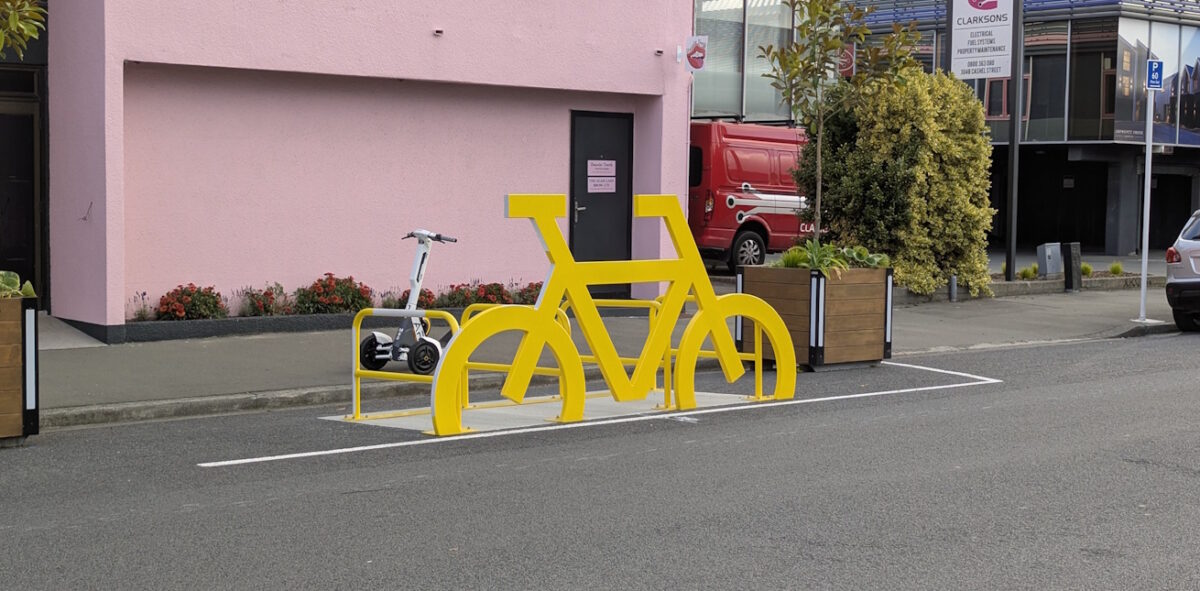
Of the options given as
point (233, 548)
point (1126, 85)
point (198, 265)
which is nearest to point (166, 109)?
point (198, 265)

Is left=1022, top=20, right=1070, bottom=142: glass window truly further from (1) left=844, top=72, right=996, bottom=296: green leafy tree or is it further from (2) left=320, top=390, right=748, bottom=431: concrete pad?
(2) left=320, top=390, right=748, bottom=431: concrete pad

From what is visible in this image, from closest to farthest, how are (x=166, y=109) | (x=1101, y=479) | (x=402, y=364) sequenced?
1. (x=1101, y=479)
2. (x=402, y=364)
3. (x=166, y=109)

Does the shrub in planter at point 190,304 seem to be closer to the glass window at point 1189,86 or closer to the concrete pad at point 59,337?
the concrete pad at point 59,337

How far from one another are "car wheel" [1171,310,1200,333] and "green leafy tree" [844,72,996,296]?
3.02 meters

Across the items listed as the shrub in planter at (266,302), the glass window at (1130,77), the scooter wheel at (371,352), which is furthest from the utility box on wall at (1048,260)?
the scooter wheel at (371,352)

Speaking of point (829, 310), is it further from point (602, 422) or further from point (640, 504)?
point (640, 504)

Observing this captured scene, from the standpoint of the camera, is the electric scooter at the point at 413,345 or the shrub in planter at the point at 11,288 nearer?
the shrub in planter at the point at 11,288

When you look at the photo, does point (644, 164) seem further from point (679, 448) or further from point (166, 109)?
point (679, 448)

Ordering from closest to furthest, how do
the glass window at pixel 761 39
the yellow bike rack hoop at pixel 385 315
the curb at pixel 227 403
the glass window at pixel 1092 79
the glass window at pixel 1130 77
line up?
the yellow bike rack hoop at pixel 385 315, the curb at pixel 227 403, the glass window at pixel 761 39, the glass window at pixel 1130 77, the glass window at pixel 1092 79

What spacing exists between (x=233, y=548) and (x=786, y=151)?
18089mm

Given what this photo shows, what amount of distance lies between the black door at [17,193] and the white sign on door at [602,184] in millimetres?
6430

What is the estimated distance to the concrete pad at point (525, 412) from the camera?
970 cm

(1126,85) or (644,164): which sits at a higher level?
(1126,85)

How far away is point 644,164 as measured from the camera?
1775cm
